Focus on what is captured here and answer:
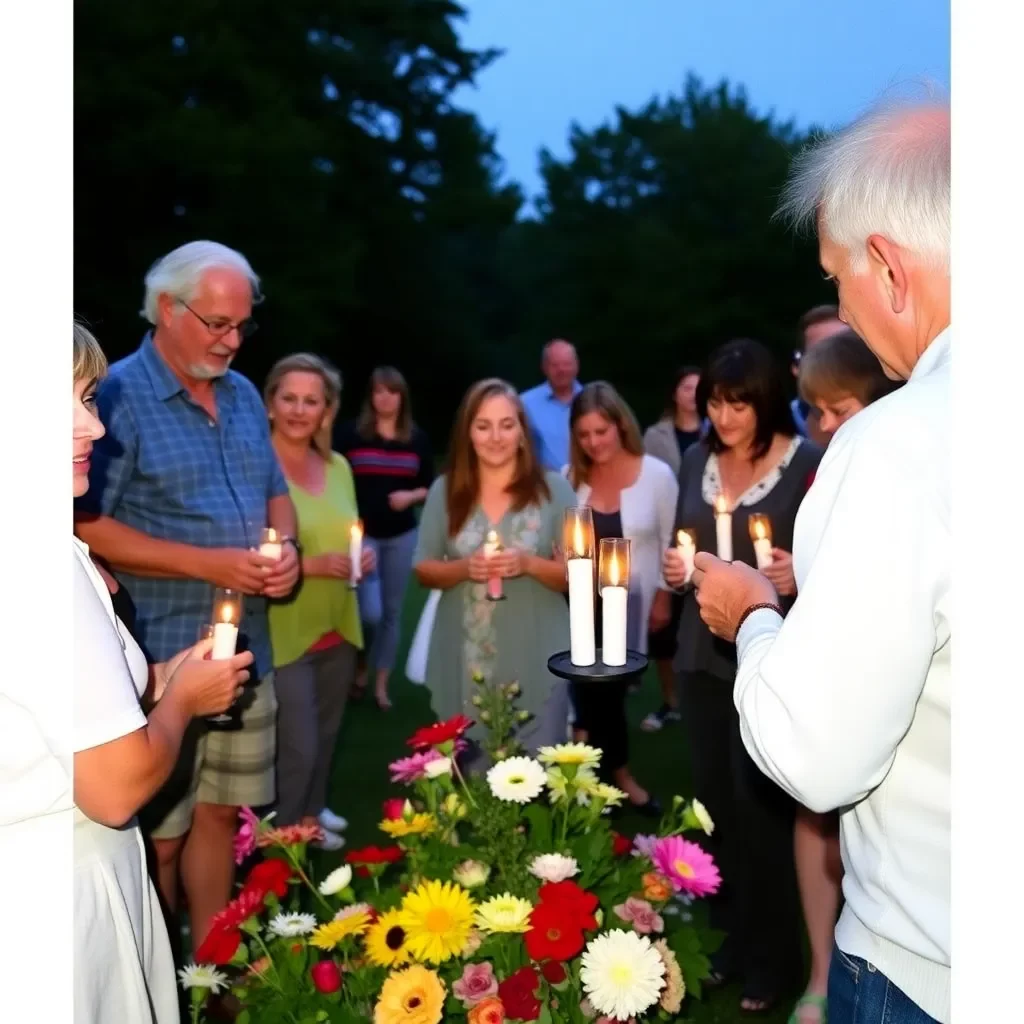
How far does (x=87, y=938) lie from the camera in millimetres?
1682

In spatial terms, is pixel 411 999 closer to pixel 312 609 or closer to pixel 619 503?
pixel 312 609

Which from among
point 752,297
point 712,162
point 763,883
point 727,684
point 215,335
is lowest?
point 763,883

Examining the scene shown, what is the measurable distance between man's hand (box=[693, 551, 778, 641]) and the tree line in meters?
18.0

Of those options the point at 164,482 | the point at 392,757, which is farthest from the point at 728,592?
the point at 392,757

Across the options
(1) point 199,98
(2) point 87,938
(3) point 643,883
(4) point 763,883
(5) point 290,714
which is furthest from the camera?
(1) point 199,98

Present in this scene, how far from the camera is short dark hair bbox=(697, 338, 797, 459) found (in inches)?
142

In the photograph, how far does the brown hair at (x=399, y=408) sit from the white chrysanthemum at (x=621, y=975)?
19.2ft

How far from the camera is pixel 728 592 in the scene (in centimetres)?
167

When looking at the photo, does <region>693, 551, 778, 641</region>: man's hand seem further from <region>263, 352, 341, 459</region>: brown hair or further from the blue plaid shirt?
<region>263, 352, 341, 459</region>: brown hair

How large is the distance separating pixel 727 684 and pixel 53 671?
7.99ft

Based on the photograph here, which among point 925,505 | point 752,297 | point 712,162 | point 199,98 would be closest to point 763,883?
point 925,505

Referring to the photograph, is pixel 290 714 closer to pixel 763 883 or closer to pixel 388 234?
pixel 763 883

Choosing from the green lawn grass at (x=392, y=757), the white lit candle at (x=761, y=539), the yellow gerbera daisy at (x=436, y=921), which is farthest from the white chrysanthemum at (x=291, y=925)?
the green lawn grass at (x=392, y=757)

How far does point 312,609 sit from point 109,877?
101 inches
